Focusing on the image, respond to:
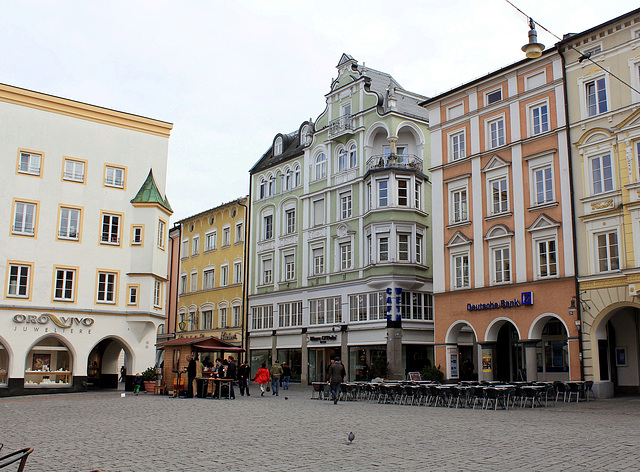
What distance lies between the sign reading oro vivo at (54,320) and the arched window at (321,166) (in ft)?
64.6

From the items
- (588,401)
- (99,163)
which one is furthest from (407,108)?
(588,401)

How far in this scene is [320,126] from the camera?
4847 cm

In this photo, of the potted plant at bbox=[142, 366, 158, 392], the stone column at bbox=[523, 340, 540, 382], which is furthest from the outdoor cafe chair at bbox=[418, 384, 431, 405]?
the potted plant at bbox=[142, 366, 158, 392]

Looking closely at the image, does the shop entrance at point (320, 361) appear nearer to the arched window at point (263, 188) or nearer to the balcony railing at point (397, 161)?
the balcony railing at point (397, 161)

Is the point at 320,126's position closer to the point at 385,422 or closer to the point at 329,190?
the point at 329,190

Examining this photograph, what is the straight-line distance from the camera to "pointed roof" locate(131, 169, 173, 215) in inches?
1476

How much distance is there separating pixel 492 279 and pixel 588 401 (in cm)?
826

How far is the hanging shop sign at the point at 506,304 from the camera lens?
3070 centimetres

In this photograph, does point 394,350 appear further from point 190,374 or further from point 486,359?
point 190,374

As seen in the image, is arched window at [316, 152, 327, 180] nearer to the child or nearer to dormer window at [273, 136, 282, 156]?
dormer window at [273, 136, 282, 156]

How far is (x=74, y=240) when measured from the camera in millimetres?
35562

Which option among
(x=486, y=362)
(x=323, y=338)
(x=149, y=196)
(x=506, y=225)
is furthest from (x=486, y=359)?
(x=149, y=196)

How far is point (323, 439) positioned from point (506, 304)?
2040cm

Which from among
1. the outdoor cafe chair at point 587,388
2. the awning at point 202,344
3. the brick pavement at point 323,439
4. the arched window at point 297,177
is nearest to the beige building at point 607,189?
the outdoor cafe chair at point 587,388
